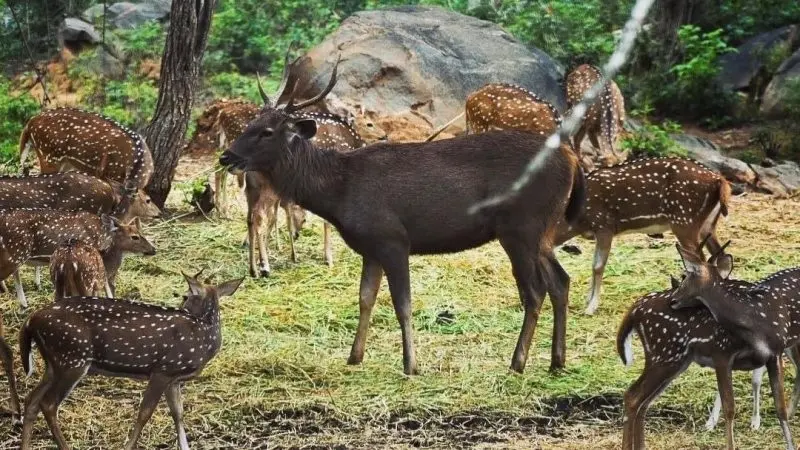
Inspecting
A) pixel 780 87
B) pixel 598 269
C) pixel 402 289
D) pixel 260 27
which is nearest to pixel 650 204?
pixel 598 269

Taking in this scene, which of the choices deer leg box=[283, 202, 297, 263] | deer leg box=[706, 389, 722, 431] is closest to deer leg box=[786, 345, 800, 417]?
deer leg box=[706, 389, 722, 431]

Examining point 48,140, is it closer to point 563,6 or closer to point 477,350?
point 477,350

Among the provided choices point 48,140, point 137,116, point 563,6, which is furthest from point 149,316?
point 563,6

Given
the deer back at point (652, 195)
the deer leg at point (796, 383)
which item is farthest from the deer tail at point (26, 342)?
the deer back at point (652, 195)

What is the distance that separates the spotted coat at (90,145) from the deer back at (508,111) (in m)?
3.34

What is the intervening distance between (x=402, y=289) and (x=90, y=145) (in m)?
3.95

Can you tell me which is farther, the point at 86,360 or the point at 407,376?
the point at 407,376

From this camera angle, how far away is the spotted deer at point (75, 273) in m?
7.52

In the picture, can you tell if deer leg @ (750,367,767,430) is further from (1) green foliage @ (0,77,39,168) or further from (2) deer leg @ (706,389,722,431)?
(1) green foliage @ (0,77,39,168)

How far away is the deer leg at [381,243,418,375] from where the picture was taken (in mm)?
7758

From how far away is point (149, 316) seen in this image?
6.27 meters

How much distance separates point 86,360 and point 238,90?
13.0m

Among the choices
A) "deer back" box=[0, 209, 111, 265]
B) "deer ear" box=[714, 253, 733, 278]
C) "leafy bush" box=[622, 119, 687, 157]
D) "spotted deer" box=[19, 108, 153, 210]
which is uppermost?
"deer ear" box=[714, 253, 733, 278]

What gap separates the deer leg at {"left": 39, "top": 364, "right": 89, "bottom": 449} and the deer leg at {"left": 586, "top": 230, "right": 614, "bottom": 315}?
4.45 meters
